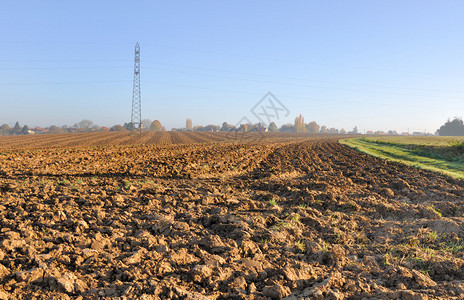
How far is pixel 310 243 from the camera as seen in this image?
526cm

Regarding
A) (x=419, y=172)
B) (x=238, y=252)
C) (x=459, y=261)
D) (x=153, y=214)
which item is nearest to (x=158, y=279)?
(x=238, y=252)

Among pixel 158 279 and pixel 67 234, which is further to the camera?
pixel 67 234

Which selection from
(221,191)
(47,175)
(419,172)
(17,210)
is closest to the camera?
(17,210)

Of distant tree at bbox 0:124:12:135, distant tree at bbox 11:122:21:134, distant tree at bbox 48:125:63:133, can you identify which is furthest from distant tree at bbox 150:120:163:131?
distant tree at bbox 0:124:12:135

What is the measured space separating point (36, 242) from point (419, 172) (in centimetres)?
1564

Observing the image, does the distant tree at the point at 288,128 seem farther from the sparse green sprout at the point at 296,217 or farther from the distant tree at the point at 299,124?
the sparse green sprout at the point at 296,217

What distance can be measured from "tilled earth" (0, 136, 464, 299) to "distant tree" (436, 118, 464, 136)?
151m

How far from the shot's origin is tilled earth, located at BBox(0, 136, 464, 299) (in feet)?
12.1

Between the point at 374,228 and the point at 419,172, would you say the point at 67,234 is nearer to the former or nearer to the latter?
the point at 374,228

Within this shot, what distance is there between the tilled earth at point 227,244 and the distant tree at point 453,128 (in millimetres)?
150701

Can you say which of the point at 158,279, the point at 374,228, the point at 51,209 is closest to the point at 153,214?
the point at 51,209

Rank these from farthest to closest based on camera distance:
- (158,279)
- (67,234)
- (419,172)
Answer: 1. (419,172)
2. (67,234)
3. (158,279)

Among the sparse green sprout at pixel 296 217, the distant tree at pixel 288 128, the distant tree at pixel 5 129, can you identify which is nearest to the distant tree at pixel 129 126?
the distant tree at pixel 5 129

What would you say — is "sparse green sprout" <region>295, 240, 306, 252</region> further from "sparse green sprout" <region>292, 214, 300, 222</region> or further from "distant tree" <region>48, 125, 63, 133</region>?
"distant tree" <region>48, 125, 63, 133</region>
